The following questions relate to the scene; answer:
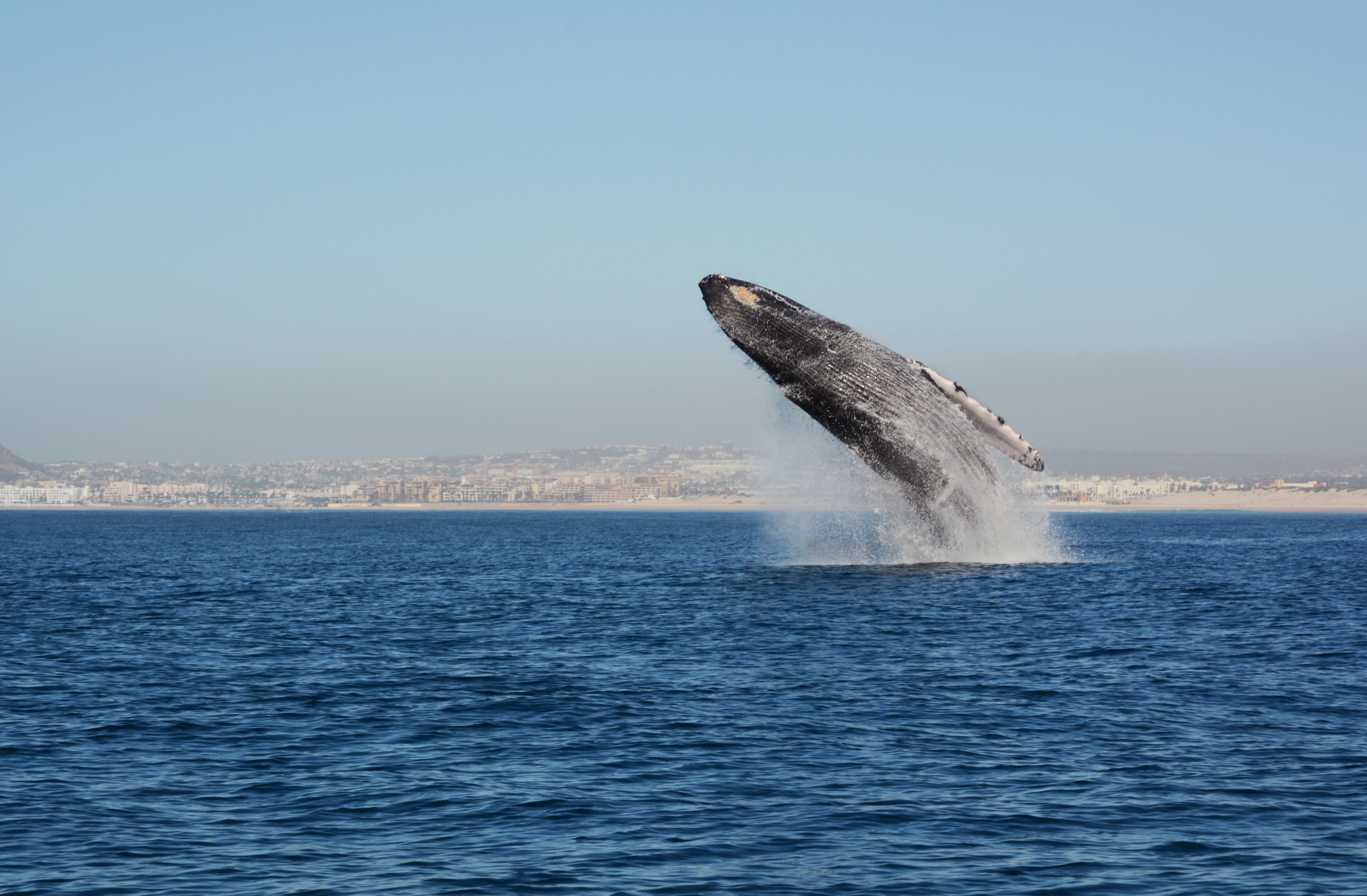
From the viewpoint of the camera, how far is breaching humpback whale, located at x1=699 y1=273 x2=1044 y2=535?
28453mm

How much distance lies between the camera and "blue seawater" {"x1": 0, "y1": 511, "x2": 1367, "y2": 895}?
457 inches

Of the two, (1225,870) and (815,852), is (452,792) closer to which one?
(815,852)

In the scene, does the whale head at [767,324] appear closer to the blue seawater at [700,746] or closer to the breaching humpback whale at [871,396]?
the breaching humpback whale at [871,396]

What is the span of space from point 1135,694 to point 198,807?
13124mm

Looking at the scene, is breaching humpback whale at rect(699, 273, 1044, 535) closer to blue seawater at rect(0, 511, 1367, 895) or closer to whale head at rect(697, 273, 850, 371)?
whale head at rect(697, 273, 850, 371)

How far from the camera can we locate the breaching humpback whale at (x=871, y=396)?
2845 cm

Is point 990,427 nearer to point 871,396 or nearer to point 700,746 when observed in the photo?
point 871,396

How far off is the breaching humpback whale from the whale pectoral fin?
22 mm

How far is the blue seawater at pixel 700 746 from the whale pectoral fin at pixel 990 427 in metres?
3.59

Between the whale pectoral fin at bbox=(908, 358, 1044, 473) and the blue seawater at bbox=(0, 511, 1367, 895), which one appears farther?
the whale pectoral fin at bbox=(908, 358, 1044, 473)

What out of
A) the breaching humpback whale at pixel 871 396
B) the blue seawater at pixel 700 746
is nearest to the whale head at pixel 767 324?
the breaching humpback whale at pixel 871 396

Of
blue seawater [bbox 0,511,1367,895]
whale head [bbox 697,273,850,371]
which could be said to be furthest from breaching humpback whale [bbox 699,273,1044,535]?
blue seawater [bbox 0,511,1367,895]

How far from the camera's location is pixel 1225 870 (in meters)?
11.3

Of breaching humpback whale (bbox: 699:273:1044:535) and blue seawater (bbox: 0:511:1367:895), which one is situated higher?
breaching humpback whale (bbox: 699:273:1044:535)
